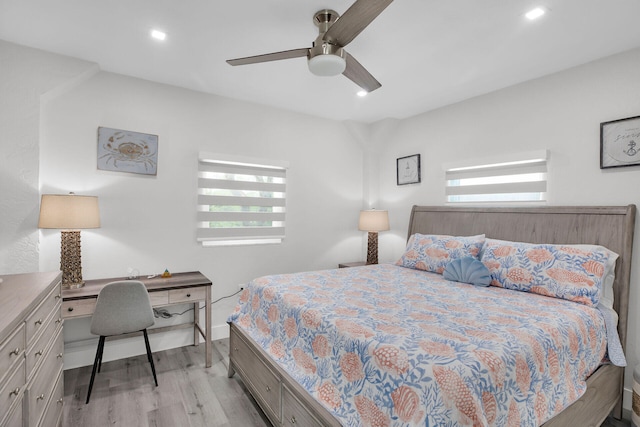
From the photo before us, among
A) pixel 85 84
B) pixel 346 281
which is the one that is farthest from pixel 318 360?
pixel 85 84

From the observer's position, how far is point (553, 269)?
2.31m

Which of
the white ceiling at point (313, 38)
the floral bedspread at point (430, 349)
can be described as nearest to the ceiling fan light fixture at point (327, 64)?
the white ceiling at point (313, 38)

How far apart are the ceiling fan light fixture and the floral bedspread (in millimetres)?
1410

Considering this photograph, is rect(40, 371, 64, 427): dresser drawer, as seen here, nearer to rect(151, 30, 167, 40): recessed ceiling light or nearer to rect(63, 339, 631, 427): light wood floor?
rect(63, 339, 631, 427): light wood floor

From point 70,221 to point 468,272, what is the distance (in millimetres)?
3081

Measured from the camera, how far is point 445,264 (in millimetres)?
2969

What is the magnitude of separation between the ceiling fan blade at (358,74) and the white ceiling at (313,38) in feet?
0.98

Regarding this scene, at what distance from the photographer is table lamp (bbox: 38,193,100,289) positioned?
7.86 ft

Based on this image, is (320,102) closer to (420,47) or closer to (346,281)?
(420,47)

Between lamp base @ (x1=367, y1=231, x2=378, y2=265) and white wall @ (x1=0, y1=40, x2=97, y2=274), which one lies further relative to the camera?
lamp base @ (x1=367, y1=231, x2=378, y2=265)

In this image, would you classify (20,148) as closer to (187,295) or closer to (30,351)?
(187,295)

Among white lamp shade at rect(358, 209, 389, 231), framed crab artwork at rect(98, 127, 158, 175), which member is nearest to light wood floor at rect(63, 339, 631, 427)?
framed crab artwork at rect(98, 127, 158, 175)

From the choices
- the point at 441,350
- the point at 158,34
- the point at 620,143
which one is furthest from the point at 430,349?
the point at 158,34

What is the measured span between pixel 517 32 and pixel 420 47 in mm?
632
